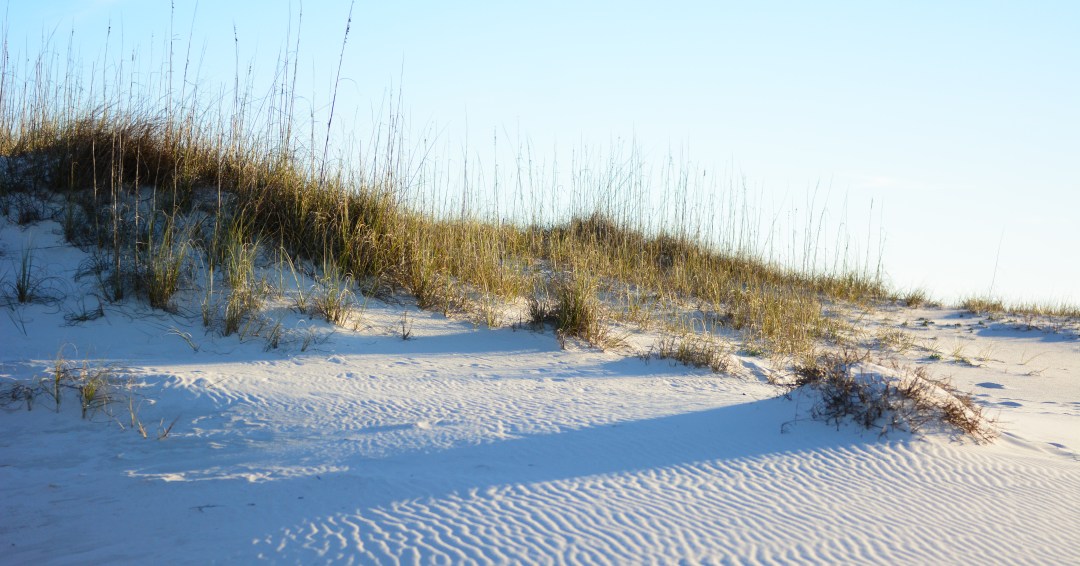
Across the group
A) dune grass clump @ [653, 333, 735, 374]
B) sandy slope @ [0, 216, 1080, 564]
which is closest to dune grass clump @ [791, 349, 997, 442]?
sandy slope @ [0, 216, 1080, 564]

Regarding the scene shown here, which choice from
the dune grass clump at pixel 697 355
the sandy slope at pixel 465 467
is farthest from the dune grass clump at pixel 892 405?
the dune grass clump at pixel 697 355

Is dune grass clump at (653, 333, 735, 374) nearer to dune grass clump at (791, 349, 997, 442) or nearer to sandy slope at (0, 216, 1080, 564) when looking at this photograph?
sandy slope at (0, 216, 1080, 564)

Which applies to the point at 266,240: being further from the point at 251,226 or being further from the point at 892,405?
the point at 892,405

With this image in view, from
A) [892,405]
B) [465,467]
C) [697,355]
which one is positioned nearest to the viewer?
[465,467]

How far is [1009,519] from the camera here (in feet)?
9.36

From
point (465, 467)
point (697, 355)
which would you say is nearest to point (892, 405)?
point (697, 355)

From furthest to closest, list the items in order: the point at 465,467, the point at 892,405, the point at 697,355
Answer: the point at 697,355, the point at 892,405, the point at 465,467

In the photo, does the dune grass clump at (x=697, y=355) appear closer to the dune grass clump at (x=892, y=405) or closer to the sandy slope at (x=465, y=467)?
the sandy slope at (x=465, y=467)

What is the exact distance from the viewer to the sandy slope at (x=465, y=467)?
252cm

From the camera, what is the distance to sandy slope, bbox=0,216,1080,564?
2.52 meters

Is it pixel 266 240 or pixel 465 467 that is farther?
pixel 266 240

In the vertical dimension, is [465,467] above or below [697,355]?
below

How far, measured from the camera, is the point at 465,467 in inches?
125

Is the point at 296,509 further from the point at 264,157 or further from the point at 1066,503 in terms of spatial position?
the point at 264,157
